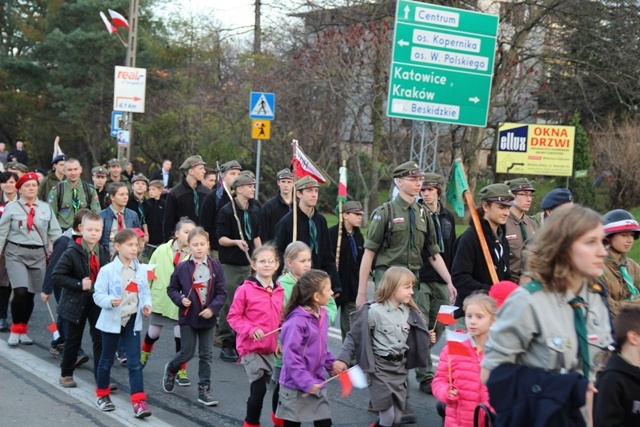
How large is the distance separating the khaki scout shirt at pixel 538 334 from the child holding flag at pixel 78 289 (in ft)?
16.9

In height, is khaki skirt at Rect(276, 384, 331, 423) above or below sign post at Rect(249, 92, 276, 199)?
below

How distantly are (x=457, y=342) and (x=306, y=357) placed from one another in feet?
4.18

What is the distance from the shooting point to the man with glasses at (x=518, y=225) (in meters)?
7.99

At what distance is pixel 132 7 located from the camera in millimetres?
29969

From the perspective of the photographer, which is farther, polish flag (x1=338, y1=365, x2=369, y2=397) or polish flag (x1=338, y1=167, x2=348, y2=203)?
polish flag (x1=338, y1=167, x2=348, y2=203)

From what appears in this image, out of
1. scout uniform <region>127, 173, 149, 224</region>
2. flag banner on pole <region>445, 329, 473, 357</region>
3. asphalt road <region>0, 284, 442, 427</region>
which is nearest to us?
flag banner on pole <region>445, 329, 473, 357</region>

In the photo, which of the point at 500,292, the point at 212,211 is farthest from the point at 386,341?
the point at 212,211

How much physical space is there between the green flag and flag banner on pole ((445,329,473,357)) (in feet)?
7.70

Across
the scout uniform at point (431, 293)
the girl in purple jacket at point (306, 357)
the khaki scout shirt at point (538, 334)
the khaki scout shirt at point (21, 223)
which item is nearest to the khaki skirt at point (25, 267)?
the khaki scout shirt at point (21, 223)

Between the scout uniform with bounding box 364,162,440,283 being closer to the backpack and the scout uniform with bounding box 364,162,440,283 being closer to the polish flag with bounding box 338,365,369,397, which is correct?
the polish flag with bounding box 338,365,369,397

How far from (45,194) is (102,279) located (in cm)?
551

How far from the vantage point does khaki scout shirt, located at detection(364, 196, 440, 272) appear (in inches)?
321

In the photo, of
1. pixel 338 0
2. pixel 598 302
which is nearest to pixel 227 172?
pixel 598 302

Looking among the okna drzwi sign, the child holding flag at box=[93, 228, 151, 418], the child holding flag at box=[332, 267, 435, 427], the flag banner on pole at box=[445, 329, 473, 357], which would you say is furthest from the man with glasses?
the okna drzwi sign
